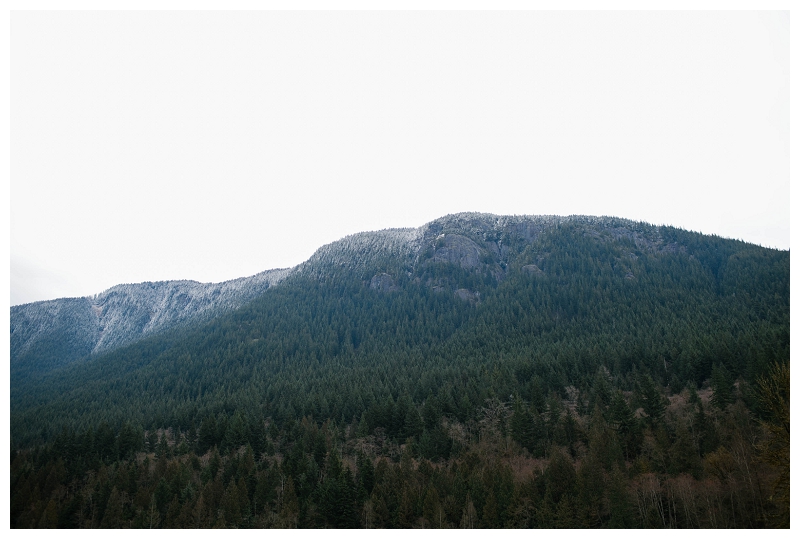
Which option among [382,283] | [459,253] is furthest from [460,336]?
[459,253]

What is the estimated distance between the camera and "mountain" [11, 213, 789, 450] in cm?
8169

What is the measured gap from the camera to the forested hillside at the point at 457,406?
41.6 m

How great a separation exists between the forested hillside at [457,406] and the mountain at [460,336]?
0.78 meters

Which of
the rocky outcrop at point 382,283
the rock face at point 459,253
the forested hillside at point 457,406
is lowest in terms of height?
the forested hillside at point 457,406

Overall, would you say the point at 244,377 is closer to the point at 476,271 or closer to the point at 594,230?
the point at 476,271

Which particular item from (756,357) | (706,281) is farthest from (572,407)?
(706,281)

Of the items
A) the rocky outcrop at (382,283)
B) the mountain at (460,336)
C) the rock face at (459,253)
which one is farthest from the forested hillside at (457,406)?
the rock face at (459,253)

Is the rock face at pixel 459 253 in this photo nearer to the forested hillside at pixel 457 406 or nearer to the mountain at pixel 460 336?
the mountain at pixel 460 336

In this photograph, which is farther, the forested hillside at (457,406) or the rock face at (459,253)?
the rock face at (459,253)

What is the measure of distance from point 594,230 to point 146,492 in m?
199

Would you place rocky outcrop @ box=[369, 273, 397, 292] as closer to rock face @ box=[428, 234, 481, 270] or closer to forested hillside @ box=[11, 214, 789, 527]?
forested hillside @ box=[11, 214, 789, 527]

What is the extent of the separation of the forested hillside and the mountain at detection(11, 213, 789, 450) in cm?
78

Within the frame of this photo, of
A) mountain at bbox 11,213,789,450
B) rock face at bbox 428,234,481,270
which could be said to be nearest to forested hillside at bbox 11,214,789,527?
mountain at bbox 11,213,789,450

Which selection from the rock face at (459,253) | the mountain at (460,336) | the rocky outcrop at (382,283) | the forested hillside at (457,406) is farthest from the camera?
the rock face at (459,253)
